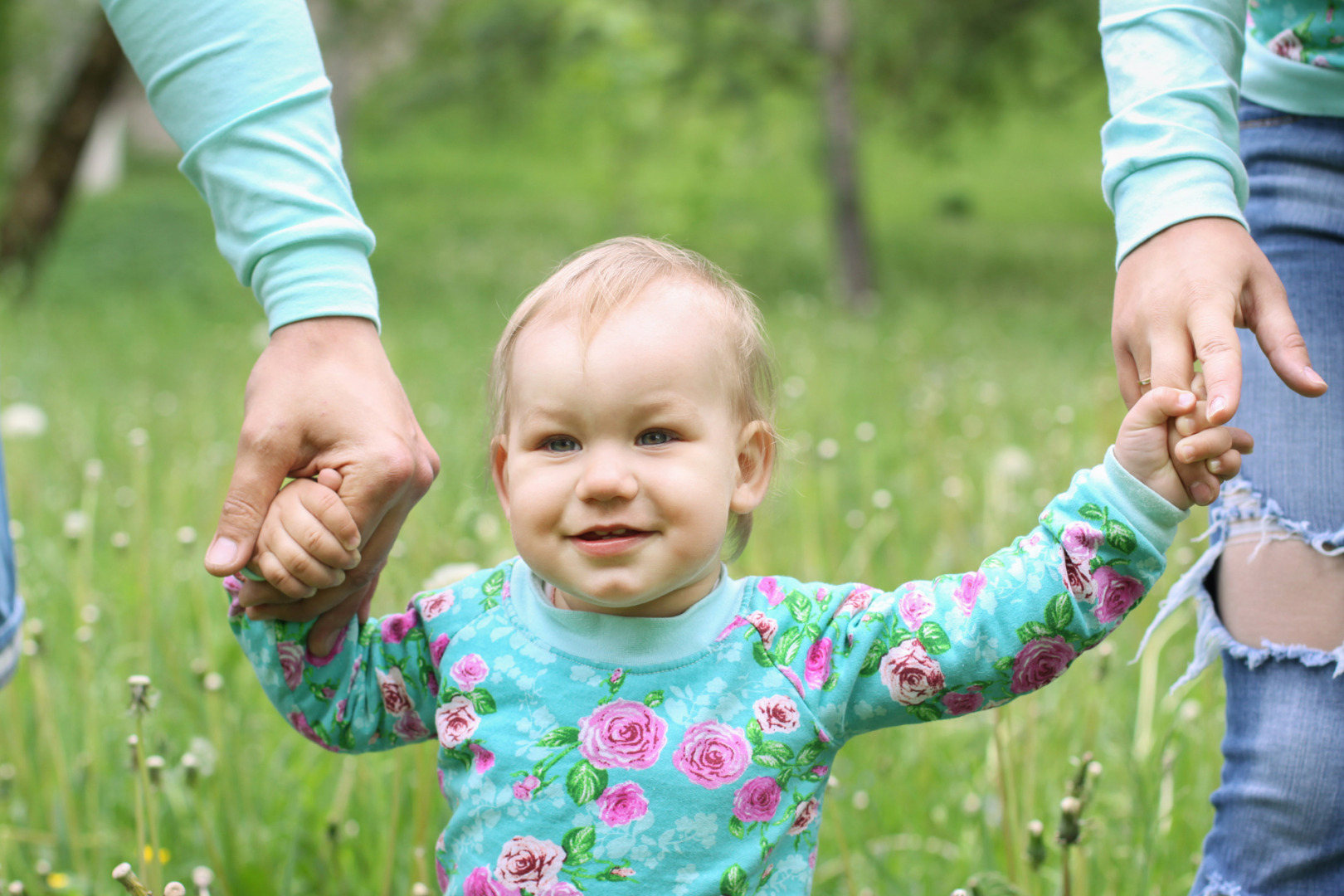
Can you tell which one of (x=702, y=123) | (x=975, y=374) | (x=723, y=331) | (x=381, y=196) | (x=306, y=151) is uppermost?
(x=381, y=196)

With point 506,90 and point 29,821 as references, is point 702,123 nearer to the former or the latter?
point 506,90

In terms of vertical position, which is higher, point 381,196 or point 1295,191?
point 381,196

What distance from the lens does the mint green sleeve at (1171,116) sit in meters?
1.22

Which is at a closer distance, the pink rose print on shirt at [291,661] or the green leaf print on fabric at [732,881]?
the green leaf print on fabric at [732,881]

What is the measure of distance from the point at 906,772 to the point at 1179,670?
808 mm

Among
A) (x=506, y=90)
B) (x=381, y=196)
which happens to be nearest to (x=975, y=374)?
(x=506, y=90)

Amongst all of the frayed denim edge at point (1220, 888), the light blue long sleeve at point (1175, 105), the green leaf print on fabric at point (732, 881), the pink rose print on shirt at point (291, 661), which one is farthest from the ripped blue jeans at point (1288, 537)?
the pink rose print on shirt at point (291, 661)

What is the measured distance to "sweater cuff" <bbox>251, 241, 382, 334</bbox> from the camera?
48.8 inches

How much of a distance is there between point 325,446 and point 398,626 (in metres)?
0.24

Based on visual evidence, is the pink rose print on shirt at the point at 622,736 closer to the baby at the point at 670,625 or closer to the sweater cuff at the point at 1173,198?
the baby at the point at 670,625

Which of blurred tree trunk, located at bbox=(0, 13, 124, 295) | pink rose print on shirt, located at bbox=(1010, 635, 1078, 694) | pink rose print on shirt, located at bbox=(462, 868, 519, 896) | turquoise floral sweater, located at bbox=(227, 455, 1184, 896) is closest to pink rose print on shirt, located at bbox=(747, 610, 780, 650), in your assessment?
turquoise floral sweater, located at bbox=(227, 455, 1184, 896)

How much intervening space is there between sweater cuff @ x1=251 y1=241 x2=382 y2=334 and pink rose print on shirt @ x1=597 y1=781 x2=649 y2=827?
54 cm

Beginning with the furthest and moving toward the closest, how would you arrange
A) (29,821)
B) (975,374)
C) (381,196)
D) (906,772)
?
(381,196) → (975,374) → (906,772) → (29,821)

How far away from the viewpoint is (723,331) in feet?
4.03
